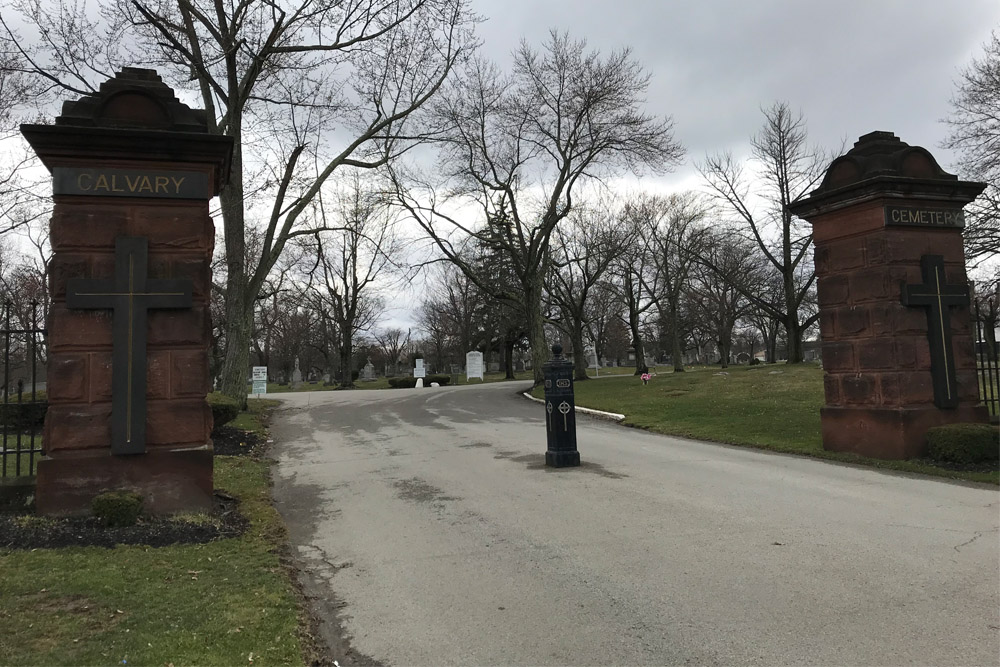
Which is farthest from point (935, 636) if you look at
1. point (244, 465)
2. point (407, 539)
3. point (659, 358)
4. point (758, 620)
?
point (659, 358)

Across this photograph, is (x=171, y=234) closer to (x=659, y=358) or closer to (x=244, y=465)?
(x=244, y=465)

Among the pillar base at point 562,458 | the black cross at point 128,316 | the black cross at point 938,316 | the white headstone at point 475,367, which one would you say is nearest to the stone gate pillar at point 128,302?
the black cross at point 128,316

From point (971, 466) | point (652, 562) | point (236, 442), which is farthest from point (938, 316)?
point (236, 442)

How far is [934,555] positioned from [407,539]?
4.28m

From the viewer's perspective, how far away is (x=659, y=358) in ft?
333

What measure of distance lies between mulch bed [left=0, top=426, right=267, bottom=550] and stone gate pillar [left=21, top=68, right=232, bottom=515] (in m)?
0.21

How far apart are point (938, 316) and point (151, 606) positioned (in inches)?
387

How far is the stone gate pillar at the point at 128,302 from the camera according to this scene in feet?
19.9

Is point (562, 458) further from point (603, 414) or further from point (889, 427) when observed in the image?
point (603, 414)

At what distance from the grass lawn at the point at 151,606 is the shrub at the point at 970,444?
319 inches

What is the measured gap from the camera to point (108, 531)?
18.6 feet

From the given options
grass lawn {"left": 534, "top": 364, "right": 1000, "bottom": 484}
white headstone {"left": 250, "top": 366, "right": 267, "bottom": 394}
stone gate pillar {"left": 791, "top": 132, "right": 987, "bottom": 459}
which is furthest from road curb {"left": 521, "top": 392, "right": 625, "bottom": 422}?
white headstone {"left": 250, "top": 366, "right": 267, "bottom": 394}

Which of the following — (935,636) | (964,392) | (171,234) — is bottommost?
(935,636)

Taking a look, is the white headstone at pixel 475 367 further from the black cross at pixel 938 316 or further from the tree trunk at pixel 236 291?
the black cross at pixel 938 316
